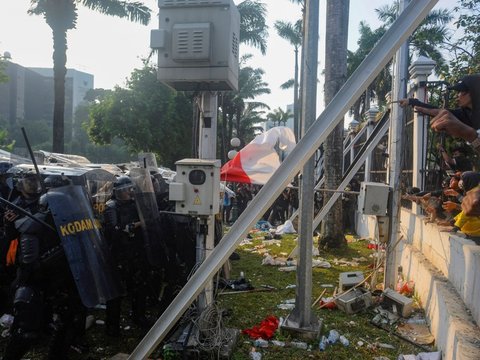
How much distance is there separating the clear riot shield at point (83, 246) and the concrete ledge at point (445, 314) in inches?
124

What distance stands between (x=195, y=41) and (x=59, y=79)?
41.4ft

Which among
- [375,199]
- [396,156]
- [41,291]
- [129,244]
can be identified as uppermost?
[396,156]

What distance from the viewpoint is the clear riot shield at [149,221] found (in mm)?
5094

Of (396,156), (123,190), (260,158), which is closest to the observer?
(123,190)

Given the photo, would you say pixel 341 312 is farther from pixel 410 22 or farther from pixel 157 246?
pixel 410 22

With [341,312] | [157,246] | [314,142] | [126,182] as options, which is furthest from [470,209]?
[126,182]

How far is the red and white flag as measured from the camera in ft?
25.9

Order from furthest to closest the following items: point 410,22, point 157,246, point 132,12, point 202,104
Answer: point 132,12
point 157,246
point 202,104
point 410,22

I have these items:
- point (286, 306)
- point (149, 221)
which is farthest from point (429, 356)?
point (149, 221)

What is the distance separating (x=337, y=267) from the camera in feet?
26.5

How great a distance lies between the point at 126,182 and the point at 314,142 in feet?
10.3

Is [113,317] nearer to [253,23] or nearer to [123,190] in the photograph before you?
[123,190]

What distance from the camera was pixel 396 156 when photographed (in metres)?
6.05

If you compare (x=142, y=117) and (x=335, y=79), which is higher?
(x=142, y=117)
